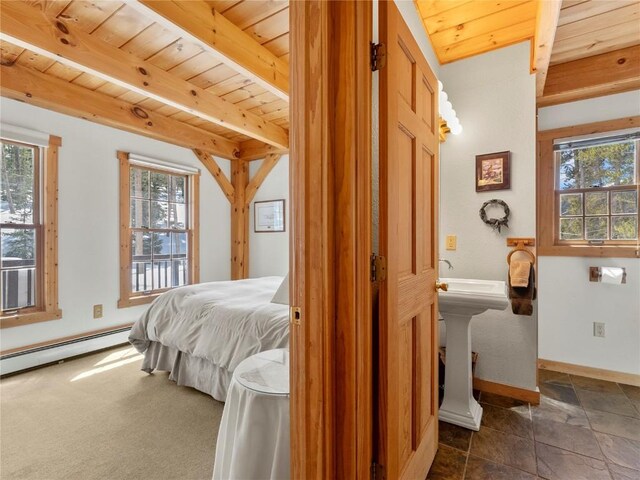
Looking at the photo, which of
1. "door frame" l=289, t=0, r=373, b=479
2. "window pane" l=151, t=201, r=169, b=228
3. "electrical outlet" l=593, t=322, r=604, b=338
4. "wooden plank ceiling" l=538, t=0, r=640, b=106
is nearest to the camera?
"door frame" l=289, t=0, r=373, b=479

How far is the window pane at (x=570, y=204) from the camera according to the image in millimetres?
2671

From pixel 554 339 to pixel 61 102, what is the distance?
4797 millimetres

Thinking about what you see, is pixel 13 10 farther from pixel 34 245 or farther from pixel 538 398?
pixel 538 398

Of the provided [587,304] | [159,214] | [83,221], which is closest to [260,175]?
[159,214]

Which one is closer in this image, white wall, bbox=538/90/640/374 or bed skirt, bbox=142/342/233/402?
bed skirt, bbox=142/342/233/402

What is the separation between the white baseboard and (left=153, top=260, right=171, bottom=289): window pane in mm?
640

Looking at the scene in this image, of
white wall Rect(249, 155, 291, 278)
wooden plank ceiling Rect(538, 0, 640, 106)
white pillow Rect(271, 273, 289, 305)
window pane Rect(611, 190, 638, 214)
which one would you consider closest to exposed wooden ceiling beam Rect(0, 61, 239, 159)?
white wall Rect(249, 155, 291, 278)

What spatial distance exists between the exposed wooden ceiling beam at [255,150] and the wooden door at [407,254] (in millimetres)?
3085

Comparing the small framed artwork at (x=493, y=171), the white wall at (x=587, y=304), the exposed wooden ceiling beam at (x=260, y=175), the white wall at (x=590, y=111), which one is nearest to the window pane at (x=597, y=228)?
the white wall at (x=587, y=304)

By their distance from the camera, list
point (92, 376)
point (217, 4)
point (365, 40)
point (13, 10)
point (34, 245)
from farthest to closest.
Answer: point (34, 245)
point (92, 376)
point (217, 4)
point (13, 10)
point (365, 40)

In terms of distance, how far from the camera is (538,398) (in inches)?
84.9

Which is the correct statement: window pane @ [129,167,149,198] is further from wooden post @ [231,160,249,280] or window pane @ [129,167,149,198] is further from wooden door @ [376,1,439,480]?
wooden door @ [376,1,439,480]

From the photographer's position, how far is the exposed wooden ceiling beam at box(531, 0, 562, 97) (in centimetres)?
159

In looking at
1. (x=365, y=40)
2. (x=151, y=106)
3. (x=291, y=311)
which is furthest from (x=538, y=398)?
(x=151, y=106)
